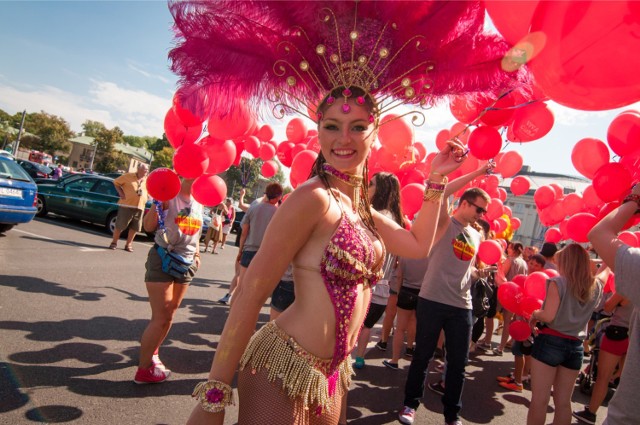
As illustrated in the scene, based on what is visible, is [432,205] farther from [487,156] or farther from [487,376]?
[487,376]

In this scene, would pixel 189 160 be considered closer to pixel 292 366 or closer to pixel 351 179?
pixel 351 179

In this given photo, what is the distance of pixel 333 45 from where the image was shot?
1686mm

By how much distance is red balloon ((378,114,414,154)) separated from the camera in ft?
12.8

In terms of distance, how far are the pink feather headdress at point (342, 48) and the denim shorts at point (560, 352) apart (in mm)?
2540

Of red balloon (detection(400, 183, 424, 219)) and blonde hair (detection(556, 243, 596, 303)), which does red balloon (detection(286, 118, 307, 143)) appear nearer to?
red balloon (detection(400, 183, 424, 219))

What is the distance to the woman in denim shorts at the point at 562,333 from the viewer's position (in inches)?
129

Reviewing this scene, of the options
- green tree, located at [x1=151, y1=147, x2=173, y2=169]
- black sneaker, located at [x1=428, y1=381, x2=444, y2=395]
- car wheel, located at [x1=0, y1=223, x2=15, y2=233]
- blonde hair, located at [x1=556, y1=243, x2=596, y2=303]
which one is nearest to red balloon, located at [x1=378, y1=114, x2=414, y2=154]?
blonde hair, located at [x1=556, y1=243, x2=596, y2=303]

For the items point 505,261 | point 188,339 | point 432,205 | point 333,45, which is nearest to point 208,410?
point 432,205

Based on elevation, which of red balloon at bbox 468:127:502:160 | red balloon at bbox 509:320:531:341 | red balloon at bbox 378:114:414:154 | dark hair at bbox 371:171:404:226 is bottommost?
red balloon at bbox 509:320:531:341

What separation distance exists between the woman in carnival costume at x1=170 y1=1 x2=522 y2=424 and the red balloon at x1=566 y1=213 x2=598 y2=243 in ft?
8.97

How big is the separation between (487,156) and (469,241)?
152 centimetres

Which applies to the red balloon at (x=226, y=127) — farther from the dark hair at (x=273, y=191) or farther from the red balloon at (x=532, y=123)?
the dark hair at (x=273, y=191)

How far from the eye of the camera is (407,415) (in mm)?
3623

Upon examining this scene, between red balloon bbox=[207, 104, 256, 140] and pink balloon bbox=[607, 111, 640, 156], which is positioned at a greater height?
pink balloon bbox=[607, 111, 640, 156]
